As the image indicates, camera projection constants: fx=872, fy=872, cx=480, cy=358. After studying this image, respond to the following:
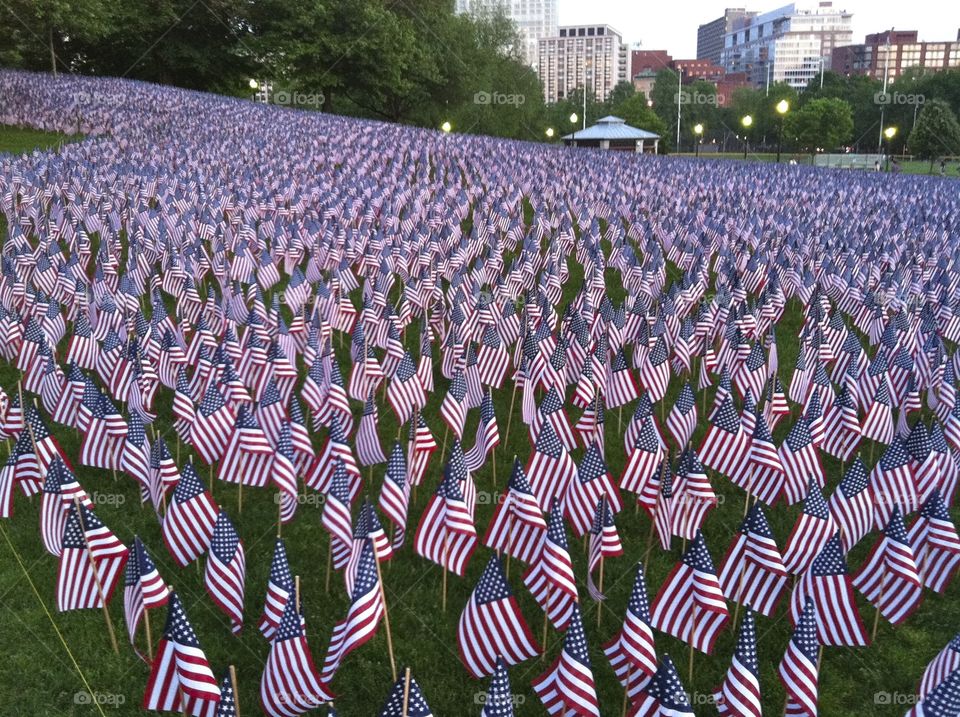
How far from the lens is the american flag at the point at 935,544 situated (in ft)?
27.2

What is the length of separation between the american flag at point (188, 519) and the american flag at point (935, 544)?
6.95 m

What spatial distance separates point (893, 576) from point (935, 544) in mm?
497

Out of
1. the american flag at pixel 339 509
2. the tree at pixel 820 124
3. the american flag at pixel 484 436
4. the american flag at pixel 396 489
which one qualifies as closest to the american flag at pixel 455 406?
the american flag at pixel 484 436

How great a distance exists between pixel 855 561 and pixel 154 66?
6187cm

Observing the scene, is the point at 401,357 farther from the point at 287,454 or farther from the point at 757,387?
the point at 757,387

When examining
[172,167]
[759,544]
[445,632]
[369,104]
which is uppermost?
[369,104]

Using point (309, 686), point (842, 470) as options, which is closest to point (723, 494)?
point (842, 470)

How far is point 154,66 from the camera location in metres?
60.7

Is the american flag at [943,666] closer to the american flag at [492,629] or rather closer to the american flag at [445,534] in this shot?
the american flag at [492,629]

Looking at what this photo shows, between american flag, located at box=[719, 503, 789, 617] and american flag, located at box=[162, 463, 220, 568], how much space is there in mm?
5088

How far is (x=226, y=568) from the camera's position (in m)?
7.81

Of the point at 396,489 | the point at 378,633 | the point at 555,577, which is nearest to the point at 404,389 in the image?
the point at 396,489

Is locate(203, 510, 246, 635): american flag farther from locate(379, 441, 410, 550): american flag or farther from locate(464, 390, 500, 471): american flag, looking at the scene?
locate(464, 390, 500, 471): american flag

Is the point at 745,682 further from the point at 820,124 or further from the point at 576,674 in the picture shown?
the point at 820,124
